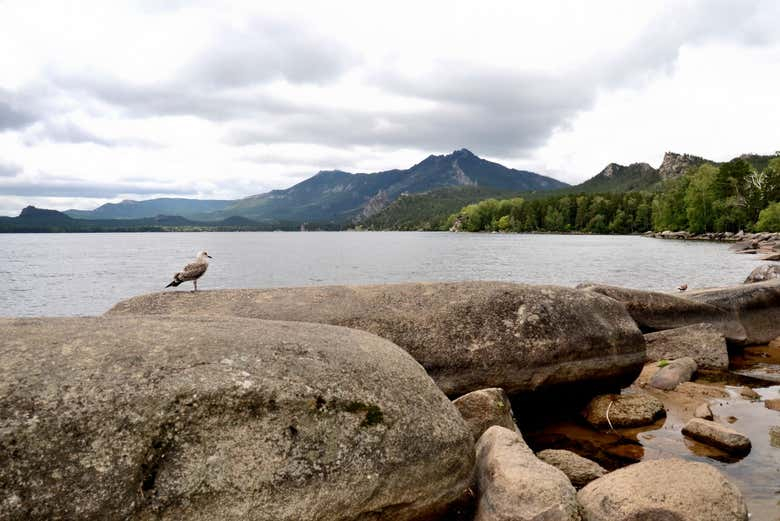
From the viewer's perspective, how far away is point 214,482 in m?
4.99

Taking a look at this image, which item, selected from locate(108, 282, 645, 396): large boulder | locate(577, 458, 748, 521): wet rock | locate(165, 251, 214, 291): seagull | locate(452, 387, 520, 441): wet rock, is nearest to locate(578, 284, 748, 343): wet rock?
locate(108, 282, 645, 396): large boulder

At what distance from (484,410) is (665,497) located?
10.3ft

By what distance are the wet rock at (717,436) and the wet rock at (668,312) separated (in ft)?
19.5

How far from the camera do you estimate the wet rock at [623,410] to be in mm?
10969

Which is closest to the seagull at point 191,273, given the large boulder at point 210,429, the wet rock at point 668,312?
the large boulder at point 210,429

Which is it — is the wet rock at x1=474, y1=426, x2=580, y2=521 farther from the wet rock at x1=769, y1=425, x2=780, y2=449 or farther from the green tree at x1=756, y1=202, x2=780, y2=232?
the green tree at x1=756, y1=202, x2=780, y2=232

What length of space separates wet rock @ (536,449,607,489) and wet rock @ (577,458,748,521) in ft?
5.54

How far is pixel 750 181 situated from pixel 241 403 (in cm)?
13478

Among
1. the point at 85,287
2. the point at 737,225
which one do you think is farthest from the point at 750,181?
the point at 85,287

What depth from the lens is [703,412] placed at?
11039mm

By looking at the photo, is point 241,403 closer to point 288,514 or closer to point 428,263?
point 288,514

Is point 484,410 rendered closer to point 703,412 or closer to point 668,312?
point 703,412

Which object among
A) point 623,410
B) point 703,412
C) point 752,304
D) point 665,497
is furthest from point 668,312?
point 665,497

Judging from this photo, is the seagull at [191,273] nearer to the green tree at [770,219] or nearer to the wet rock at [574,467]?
the wet rock at [574,467]
